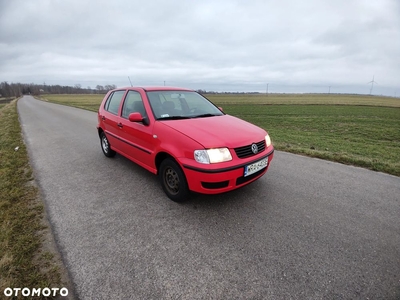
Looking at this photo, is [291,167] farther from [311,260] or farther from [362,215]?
[311,260]

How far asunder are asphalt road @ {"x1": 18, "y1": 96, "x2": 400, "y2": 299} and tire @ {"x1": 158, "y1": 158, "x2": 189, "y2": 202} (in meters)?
0.14

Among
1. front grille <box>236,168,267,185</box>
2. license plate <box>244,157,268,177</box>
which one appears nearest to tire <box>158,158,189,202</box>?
front grille <box>236,168,267,185</box>

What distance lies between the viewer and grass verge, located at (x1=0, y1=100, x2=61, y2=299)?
185 centimetres

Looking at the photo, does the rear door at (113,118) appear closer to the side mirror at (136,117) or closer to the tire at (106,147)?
the tire at (106,147)

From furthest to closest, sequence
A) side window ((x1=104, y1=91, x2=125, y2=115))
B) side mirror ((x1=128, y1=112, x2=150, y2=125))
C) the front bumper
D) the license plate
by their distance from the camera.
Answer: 1. side window ((x1=104, y1=91, x2=125, y2=115))
2. side mirror ((x1=128, y1=112, x2=150, y2=125))
3. the license plate
4. the front bumper

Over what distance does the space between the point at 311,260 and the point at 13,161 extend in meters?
6.00

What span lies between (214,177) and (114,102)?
3.18 meters

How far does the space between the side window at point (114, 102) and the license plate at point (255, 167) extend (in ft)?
9.66

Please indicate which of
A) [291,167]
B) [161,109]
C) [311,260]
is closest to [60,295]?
[311,260]

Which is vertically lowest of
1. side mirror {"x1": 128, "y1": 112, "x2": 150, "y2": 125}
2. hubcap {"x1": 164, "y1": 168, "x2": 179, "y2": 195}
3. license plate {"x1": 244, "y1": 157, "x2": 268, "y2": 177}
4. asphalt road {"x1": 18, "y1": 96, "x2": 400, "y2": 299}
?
asphalt road {"x1": 18, "y1": 96, "x2": 400, "y2": 299}

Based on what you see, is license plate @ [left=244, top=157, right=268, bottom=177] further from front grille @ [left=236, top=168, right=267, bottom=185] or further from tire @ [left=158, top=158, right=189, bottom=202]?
tire @ [left=158, top=158, right=189, bottom=202]

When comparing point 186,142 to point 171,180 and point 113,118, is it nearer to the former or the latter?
point 171,180

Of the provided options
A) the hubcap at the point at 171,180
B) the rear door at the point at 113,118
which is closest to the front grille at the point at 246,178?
the hubcap at the point at 171,180

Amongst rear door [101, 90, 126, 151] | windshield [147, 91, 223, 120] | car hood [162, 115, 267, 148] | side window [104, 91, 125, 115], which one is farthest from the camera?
side window [104, 91, 125, 115]
